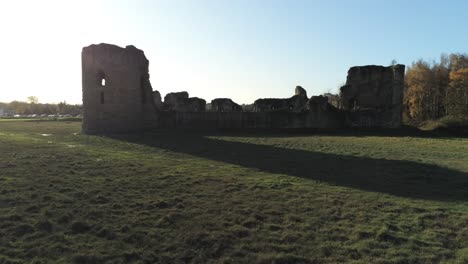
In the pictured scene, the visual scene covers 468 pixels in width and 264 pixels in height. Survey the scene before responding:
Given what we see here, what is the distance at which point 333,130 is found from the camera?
2717cm

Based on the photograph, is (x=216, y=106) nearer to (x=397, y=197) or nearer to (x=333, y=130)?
(x=333, y=130)

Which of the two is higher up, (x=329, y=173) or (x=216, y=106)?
(x=216, y=106)

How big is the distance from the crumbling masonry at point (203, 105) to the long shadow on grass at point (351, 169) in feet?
26.6

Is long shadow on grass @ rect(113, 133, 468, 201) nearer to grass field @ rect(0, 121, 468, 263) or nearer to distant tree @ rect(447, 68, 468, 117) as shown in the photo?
grass field @ rect(0, 121, 468, 263)

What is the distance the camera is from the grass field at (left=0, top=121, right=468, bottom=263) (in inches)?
250

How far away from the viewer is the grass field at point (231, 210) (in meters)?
6.35

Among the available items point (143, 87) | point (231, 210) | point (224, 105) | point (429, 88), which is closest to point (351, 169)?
point (231, 210)

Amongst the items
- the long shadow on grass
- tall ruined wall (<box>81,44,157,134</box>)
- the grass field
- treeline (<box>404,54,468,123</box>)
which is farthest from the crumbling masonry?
treeline (<box>404,54,468,123</box>)

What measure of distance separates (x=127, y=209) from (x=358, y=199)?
481cm

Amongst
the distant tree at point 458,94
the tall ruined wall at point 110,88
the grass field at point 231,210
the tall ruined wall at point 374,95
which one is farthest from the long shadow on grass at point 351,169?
the distant tree at point 458,94

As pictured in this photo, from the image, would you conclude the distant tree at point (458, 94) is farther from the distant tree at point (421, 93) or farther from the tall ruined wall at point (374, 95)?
the tall ruined wall at point (374, 95)

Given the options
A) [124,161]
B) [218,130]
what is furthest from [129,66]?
[124,161]

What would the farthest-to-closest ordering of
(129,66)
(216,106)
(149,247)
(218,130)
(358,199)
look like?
(216,106) < (218,130) < (129,66) < (358,199) < (149,247)

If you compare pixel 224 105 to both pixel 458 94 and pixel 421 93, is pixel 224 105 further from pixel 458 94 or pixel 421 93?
pixel 421 93
